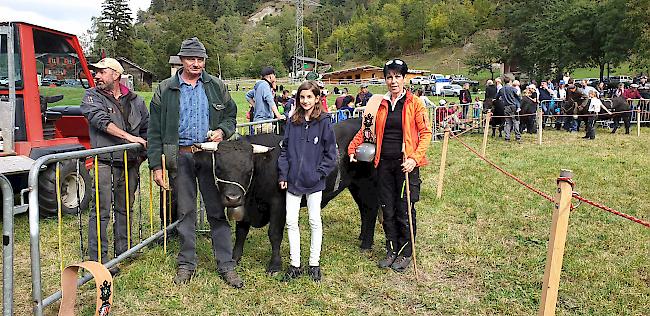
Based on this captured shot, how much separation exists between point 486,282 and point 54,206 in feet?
16.5

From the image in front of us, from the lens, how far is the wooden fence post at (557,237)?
3107mm

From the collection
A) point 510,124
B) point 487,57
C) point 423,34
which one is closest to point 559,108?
point 510,124

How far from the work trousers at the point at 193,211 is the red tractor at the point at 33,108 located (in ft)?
4.44

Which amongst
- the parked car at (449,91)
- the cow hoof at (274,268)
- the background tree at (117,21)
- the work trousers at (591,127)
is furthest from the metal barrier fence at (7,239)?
the background tree at (117,21)

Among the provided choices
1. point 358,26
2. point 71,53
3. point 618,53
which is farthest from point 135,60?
point 71,53

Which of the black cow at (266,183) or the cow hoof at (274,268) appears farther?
the cow hoof at (274,268)

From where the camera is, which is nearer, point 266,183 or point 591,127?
point 266,183

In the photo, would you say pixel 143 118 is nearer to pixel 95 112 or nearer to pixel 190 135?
pixel 95 112

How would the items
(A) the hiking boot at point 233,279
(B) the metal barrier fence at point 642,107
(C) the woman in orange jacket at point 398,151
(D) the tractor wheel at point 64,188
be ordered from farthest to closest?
(B) the metal barrier fence at point 642,107 < (D) the tractor wheel at point 64,188 < (C) the woman in orange jacket at point 398,151 < (A) the hiking boot at point 233,279

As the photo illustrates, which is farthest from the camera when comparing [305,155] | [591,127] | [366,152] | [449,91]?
[449,91]

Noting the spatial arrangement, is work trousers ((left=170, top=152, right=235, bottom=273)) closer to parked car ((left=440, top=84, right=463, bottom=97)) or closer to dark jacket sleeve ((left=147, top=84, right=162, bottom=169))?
dark jacket sleeve ((left=147, top=84, right=162, bottom=169))

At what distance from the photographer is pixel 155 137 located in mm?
4340

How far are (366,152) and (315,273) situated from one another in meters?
1.25

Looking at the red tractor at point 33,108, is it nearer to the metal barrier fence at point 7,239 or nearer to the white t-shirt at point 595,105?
the metal barrier fence at point 7,239
